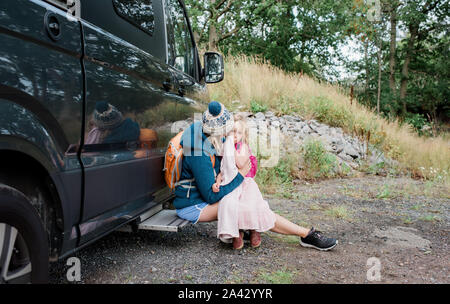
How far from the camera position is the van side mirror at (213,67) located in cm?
421

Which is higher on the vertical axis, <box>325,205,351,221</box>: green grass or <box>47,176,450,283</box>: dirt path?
<box>325,205,351,221</box>: green grass

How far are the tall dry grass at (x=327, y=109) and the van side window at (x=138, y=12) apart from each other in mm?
5048

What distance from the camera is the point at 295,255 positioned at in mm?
3016

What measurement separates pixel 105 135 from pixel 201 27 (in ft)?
39.5

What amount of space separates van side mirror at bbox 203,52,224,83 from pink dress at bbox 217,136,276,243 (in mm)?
1535

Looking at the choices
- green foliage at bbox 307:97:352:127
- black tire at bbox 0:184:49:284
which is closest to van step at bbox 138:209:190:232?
black tire at bbox 0:184:49:284

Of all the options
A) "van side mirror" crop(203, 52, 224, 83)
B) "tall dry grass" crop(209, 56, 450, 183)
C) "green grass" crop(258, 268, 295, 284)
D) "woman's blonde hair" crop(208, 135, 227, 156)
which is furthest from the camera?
"tall dry grass" crop(209, 56, 450, 183)

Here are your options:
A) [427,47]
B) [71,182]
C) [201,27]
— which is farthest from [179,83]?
[427,47]

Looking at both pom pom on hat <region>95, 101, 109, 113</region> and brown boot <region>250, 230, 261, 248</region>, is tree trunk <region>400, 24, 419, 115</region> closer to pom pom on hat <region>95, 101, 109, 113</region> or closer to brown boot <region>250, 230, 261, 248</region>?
brown boot <region>250, 230, 261, 248</region>

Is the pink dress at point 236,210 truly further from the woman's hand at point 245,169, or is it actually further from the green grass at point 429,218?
the green grass at point 429,218

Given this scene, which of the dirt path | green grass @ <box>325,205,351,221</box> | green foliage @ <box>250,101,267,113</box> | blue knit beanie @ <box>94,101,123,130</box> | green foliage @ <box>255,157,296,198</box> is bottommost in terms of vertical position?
the dirt path

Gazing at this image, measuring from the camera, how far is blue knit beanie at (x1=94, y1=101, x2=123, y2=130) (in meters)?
1.92

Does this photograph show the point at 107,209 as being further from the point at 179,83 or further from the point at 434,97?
the point at 434,97

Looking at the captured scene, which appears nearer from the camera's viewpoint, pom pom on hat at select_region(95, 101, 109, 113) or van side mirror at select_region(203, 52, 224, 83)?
pom pom on hat at select_region(95, 101, 109, 113)
